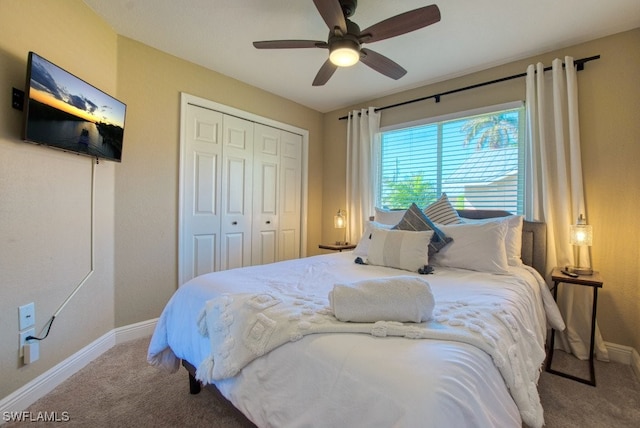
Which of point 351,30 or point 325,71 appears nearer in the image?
point 351,30

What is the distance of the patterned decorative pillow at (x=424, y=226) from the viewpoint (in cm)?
225

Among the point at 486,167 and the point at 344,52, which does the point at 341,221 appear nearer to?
the point at 486,167

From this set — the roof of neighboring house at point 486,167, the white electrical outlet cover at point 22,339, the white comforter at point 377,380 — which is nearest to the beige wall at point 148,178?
the white electrical outlet cover at point 22,339

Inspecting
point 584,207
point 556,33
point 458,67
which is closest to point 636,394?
point 584,207

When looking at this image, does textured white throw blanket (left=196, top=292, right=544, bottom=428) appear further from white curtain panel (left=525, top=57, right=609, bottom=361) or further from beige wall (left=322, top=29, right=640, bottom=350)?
beige wall (left=322, top=29, right=640, bottom=350)

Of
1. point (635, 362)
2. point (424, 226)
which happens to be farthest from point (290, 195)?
point (635, 362)

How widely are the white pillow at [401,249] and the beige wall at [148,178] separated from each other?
191 cm

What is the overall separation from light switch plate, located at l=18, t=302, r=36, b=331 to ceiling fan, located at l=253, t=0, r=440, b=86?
2.12 metres

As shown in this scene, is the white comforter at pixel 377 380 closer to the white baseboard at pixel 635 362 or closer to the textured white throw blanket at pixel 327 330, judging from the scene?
the textured white throw blanket at pixel 327 330

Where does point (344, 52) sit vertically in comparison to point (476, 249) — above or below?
above

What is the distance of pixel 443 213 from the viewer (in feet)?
8.55

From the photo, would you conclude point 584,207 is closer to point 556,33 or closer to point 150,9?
point 556,33

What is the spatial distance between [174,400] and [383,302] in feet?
4.88

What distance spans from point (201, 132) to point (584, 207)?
137 inches
